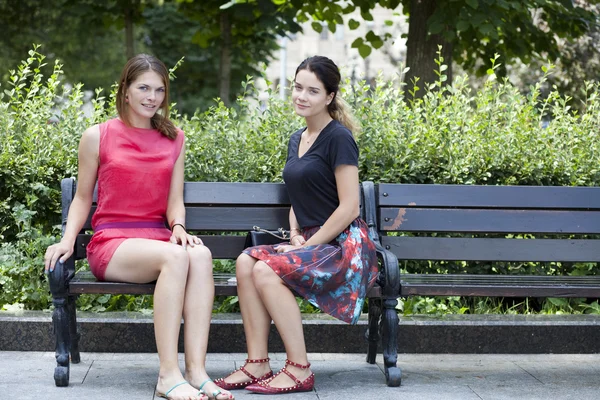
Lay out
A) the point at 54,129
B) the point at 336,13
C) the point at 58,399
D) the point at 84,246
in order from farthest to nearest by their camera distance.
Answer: the point at 336,13 < the point at 54,129 < the point at 84,246 < the point at 58,399

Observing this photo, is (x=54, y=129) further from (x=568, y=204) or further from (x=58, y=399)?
(x=568, y=204)

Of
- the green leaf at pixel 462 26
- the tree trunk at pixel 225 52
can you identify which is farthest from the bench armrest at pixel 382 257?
the tree trunk at pixel 225 52

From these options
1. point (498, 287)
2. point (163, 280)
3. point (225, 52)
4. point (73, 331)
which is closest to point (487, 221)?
point (498, 287)

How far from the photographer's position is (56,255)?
4430 millimetres

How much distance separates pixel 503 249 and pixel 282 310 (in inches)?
60.9

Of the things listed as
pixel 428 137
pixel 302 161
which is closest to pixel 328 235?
pixel 302 161

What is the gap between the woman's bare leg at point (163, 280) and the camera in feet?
13.9

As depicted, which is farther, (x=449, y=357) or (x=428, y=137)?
(x=428, y=137)

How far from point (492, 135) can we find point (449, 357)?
1.65 meters

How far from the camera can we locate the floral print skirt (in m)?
4.45

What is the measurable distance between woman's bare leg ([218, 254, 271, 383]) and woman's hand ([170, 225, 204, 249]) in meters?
0.28

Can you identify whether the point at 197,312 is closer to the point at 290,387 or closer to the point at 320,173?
the point at 290,387

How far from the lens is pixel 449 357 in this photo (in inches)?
210

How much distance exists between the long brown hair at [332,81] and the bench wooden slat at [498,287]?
89cm
